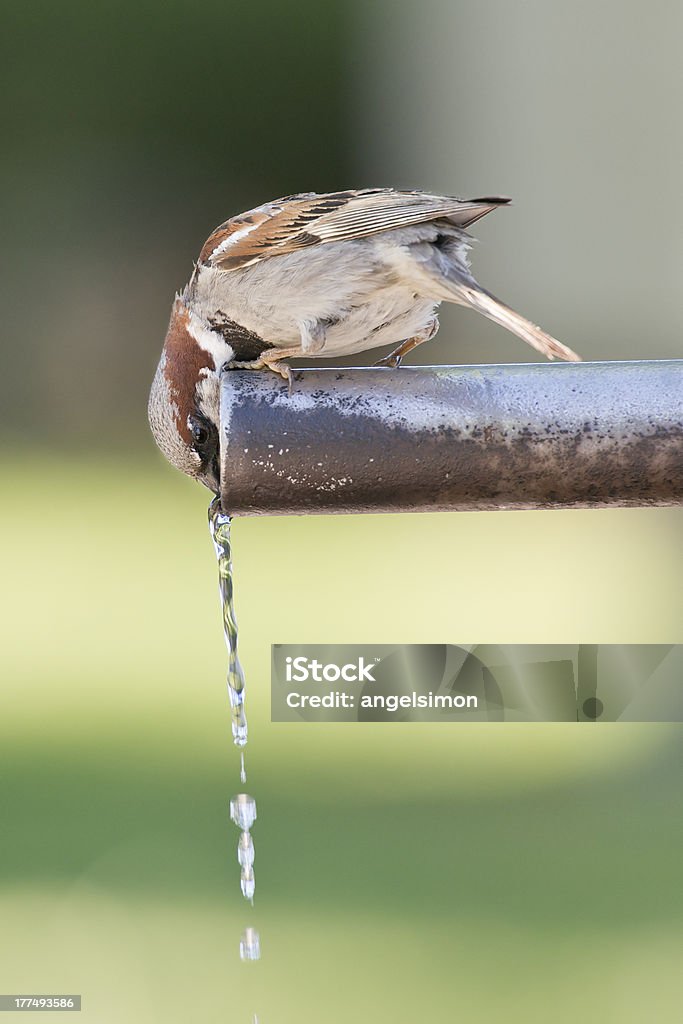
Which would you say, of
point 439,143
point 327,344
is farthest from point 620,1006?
point 439,143

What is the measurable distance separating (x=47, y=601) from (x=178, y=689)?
4.53 ft

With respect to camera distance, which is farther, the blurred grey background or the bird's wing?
the blurred grey background

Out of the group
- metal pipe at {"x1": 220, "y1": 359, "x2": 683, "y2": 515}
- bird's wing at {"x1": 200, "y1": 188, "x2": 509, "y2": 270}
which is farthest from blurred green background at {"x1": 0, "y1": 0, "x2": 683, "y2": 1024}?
metal pipe at {"x1": 220, "y1": 359, "x2": 683, "y2": 515}

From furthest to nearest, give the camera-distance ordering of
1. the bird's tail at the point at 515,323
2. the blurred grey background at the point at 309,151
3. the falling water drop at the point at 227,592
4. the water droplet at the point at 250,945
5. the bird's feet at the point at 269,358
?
the blurred grey background at the point at 309,151 → the water droplet at the point at 250,945 → the bird's feet at the point at 269,358 → the falling water drop at the point at 227,592 → the bird's tail at the point at 515,323

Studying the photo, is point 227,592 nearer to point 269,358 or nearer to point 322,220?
point 269,358

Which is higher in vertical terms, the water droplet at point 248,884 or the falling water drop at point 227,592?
the falling water drop at point 227,592

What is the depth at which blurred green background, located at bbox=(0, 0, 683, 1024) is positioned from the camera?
103 inches

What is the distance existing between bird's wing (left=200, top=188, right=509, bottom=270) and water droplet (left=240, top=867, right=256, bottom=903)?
147cm

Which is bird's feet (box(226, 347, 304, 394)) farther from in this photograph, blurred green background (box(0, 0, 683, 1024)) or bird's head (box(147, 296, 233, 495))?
blurred green background (box(0, 0, 683, 1024))

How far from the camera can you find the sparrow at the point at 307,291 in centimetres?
141

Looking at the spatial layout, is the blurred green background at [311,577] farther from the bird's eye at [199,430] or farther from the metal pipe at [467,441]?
the metal pipe at [467,441]

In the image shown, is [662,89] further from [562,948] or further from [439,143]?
[562,948]

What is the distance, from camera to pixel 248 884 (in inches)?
102
